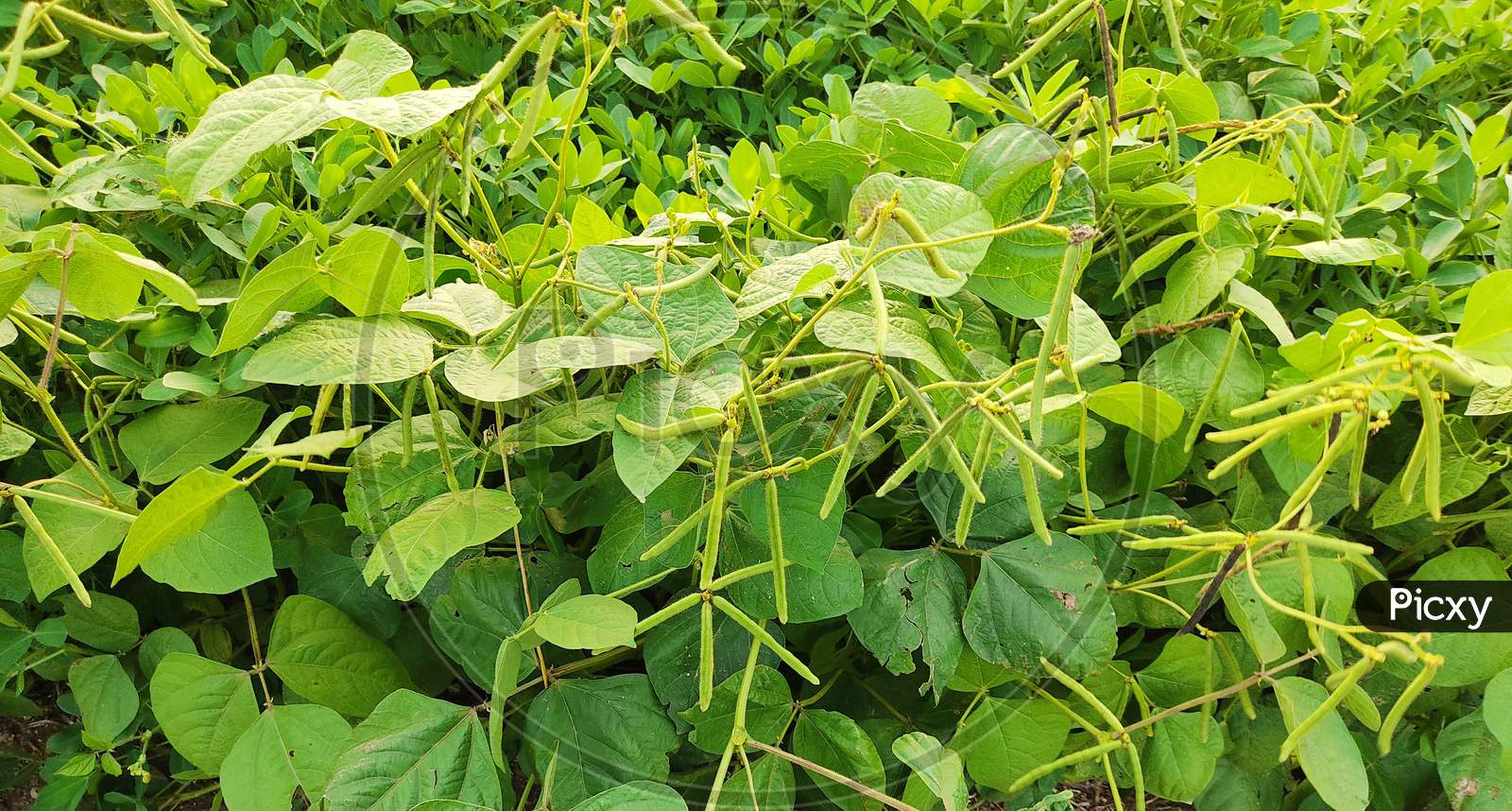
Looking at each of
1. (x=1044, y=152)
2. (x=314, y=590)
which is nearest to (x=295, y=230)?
(x=314, y=590)

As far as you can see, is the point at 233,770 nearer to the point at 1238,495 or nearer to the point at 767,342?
the point at 767,342

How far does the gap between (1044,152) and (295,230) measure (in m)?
0.54

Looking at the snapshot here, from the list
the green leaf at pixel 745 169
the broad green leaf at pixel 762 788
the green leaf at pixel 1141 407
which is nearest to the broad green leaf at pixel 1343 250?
the green leaf at pixel 1141 407

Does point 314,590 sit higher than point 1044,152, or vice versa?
point 1044,152

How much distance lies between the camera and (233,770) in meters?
0.63

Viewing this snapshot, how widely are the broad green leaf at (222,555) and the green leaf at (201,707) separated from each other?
93 mm

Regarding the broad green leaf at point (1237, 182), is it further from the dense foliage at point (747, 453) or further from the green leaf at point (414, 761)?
the green leaf at point (414, 761)

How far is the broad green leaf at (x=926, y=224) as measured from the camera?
517 mm

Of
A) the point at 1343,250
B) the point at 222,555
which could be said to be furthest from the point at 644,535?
the point at 1343,250

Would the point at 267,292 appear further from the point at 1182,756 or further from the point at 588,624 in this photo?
the point at 1182,756

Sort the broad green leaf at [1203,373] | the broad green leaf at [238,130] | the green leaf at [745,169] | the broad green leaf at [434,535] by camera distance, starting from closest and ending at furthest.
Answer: the broad green leaf at [238,130] → the broad green leaf at [434,535] → the broad green leaf at [1203,373] → the green leaf at [745,169]

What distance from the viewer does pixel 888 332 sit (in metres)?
0.51

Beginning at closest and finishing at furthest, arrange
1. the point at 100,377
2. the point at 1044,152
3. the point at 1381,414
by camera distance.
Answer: the point at 1381,414 → the point at 1044,152 → the point at 100,377

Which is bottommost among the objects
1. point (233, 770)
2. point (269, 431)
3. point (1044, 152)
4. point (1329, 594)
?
point (233, 770)
